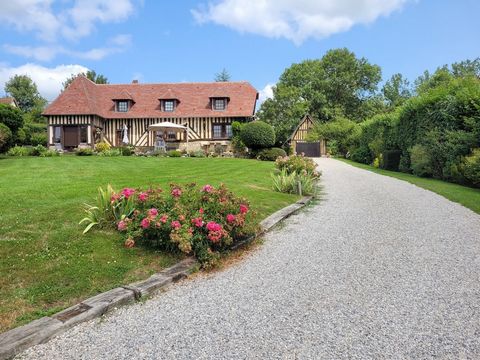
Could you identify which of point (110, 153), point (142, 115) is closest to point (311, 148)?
point (142, 115)

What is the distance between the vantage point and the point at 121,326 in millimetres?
3352

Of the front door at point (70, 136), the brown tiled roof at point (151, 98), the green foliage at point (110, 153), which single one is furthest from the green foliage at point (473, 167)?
the front door at point (70, 136)

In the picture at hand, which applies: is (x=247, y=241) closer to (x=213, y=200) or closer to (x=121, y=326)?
(x=213, y=200)

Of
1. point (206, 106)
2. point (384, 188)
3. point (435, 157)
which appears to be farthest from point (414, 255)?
point (206, 106)

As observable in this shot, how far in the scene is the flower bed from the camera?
16.2 feet

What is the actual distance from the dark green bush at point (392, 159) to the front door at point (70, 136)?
72.5 feet

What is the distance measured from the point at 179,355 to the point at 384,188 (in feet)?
35.4

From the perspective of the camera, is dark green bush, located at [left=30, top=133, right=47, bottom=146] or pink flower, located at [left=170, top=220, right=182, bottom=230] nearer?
pink flower, located at [left=170, top=220, right=182, bottom=230]

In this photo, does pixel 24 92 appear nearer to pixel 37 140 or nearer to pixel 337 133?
pixel 37 140

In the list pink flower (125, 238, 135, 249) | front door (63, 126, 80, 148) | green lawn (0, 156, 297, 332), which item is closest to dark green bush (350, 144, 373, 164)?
front door (63, 126, 80, 148)

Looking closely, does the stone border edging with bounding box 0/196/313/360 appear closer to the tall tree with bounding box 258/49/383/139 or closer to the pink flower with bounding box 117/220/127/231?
the pink flower with bounding box 117/220/127/231

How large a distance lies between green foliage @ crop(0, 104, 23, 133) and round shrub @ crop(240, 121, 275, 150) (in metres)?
12.7

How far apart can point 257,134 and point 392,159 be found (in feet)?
26.7

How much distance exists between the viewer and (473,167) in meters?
12.0
